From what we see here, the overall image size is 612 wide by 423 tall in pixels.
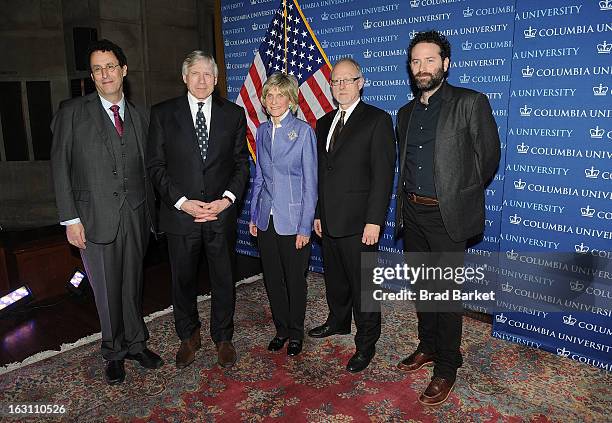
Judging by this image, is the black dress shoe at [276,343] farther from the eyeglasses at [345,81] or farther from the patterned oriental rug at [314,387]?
the eyeglasses at [345,81]

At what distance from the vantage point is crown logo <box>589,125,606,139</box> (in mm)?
3082

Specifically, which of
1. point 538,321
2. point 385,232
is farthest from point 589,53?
point 385,232

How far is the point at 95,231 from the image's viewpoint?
9.86ft

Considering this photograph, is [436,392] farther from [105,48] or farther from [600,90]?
[105,48]

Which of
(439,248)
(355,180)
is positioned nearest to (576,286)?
(439,248)

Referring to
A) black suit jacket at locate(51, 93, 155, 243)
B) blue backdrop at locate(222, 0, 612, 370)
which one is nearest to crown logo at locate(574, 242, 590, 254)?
blue backdrop at locate(222, 0, 612, 370)

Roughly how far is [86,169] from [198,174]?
68cm

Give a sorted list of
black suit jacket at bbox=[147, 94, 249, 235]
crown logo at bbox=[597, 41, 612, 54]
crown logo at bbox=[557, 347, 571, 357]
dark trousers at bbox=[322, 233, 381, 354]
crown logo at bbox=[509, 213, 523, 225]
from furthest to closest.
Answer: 1. crown logo at bbox=[509, 213, 523, 225]
2. crown logo at bbox=[557, 347, 571, 357]
3. dark trousers at bbox=[322, 233, 381, 354]
4. black suit jacket at bbox=[147, 94, 249, 235]
5. crown logo at bbox=[597, 41, 612, 54]

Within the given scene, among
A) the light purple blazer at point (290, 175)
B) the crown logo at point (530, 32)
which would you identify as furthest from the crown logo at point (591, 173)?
the light purple blazer at point (290, 175)

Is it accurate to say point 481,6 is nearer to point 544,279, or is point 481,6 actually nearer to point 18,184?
point 544,279

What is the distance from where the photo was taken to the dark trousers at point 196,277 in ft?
10.5

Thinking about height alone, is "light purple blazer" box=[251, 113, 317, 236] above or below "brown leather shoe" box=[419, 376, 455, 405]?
above

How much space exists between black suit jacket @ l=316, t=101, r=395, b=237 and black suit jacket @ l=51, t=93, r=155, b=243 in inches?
53.3

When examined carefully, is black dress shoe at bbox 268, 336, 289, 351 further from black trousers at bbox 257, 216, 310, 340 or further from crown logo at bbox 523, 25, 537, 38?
crown logo at bbox 523, 25, 537, 38
